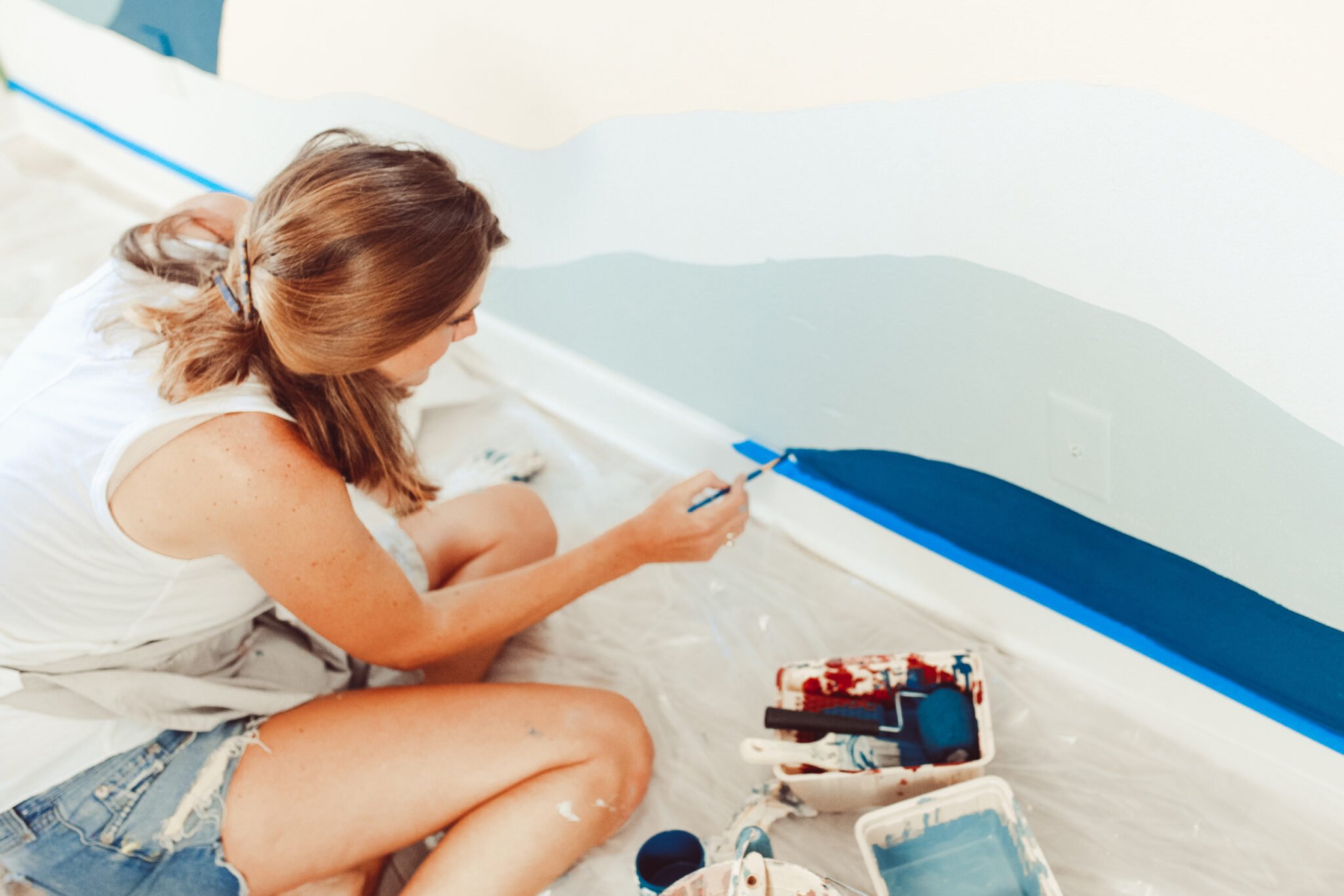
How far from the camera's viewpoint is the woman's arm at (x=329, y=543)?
980mm

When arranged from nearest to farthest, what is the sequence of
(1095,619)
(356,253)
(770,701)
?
1. (356,253)
2. (1095,619)
3. (770,701)

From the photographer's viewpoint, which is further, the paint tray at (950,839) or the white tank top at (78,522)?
the paint tray at (950,839)

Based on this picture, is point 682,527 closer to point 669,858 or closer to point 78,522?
point 669,858

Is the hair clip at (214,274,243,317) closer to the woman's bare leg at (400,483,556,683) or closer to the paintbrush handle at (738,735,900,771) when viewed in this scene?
the woman's bare leg at (400,483,556,683)

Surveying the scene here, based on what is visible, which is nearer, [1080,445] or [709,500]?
[1080,445]

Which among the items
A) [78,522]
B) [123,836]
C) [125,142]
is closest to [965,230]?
[78,522]

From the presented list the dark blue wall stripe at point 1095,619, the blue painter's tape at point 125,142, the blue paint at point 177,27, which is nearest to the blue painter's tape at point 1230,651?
the dark blue wall stripe at point 1095,619

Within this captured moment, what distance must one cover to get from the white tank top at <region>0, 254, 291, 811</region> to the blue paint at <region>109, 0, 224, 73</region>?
1.05 meters

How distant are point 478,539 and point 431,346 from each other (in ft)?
1.55

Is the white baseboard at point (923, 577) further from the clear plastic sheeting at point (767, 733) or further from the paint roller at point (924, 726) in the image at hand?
the paint roller at point (924, 726)

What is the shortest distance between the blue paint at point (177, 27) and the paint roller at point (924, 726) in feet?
5.20

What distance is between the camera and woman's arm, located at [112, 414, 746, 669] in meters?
0.98

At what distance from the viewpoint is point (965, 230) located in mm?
1103

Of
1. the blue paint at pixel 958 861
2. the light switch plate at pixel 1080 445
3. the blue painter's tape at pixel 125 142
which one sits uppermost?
the light switch plate at pixel 1080 445
